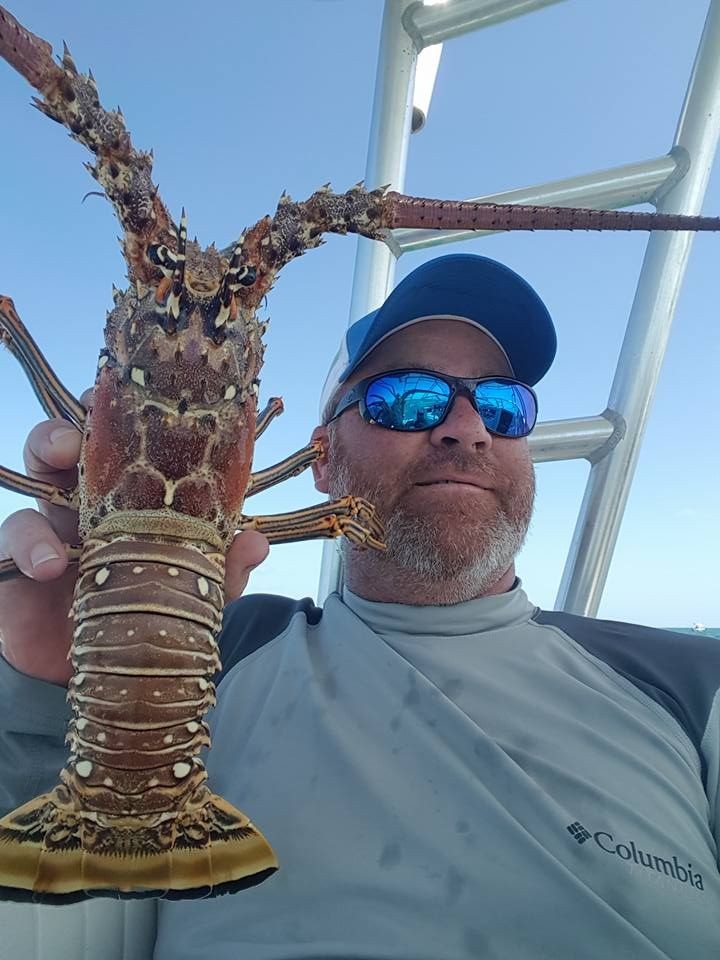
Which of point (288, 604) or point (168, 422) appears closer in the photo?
point (168, 422)

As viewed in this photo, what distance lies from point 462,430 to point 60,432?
1.57 m

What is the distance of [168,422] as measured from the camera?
1785 millimetres

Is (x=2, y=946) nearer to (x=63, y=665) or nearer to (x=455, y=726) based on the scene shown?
(x=63, y=665)

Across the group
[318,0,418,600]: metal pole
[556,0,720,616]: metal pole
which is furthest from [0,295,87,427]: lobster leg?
[556,0,720,616]: metal pole

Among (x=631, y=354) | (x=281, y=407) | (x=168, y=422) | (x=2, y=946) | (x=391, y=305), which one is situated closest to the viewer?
(x=2, y=946)

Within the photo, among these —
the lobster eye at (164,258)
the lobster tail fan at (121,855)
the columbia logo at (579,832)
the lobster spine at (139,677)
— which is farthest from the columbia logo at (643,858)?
the lobster eye at (164,258)

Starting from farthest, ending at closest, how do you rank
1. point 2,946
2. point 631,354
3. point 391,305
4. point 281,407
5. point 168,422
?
point 631,354 → point 391,305 → point 281,407 → point 168,422 → point 2,946

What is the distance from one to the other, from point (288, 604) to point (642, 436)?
202cm

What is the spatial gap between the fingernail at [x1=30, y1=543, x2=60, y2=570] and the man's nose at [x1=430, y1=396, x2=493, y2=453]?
1.55m

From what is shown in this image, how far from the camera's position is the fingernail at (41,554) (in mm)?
1681

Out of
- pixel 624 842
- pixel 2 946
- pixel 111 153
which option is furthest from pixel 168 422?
pixel 624 842

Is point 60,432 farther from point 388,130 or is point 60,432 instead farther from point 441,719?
point 388,130

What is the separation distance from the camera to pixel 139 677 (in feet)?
5.44

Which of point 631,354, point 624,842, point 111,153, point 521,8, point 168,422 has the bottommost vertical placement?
point 624,842
